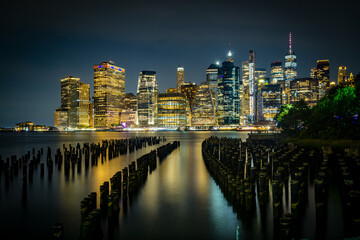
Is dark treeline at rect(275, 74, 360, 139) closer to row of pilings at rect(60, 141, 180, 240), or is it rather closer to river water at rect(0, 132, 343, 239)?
river water at rect(0, 132, 343, 239)

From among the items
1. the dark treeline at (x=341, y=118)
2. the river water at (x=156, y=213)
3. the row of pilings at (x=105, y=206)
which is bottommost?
the river water at (x=156, y=213)

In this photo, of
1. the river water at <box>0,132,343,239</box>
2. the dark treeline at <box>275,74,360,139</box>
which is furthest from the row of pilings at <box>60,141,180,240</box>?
the dark treeline at <box>275,74,360,139</box>

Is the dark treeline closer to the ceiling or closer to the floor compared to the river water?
closer to the ceiling

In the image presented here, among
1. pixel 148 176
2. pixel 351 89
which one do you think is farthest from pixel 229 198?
pixel 351 89

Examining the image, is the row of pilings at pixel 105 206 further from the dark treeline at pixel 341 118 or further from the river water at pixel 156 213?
the dark treeline at pixel 341 118

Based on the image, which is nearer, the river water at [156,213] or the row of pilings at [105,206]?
the row of pilings at [105,206]

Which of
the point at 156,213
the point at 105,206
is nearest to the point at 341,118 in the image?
the point at 156,213

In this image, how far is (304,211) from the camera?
15.6m

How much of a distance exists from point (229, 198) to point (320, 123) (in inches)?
1493

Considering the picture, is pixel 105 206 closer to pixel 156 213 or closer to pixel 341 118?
pixel 156 213

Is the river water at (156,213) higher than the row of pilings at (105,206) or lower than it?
lower

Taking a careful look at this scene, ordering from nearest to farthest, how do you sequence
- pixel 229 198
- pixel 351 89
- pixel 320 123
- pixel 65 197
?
pixel 229 198 < pixel 65 197 < pixel 351 89 < pixel 320 123

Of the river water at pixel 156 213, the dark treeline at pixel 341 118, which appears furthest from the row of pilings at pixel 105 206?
the dark treeline at pixel 341 118

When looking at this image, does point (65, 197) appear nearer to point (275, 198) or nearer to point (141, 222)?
point (141, 222)
